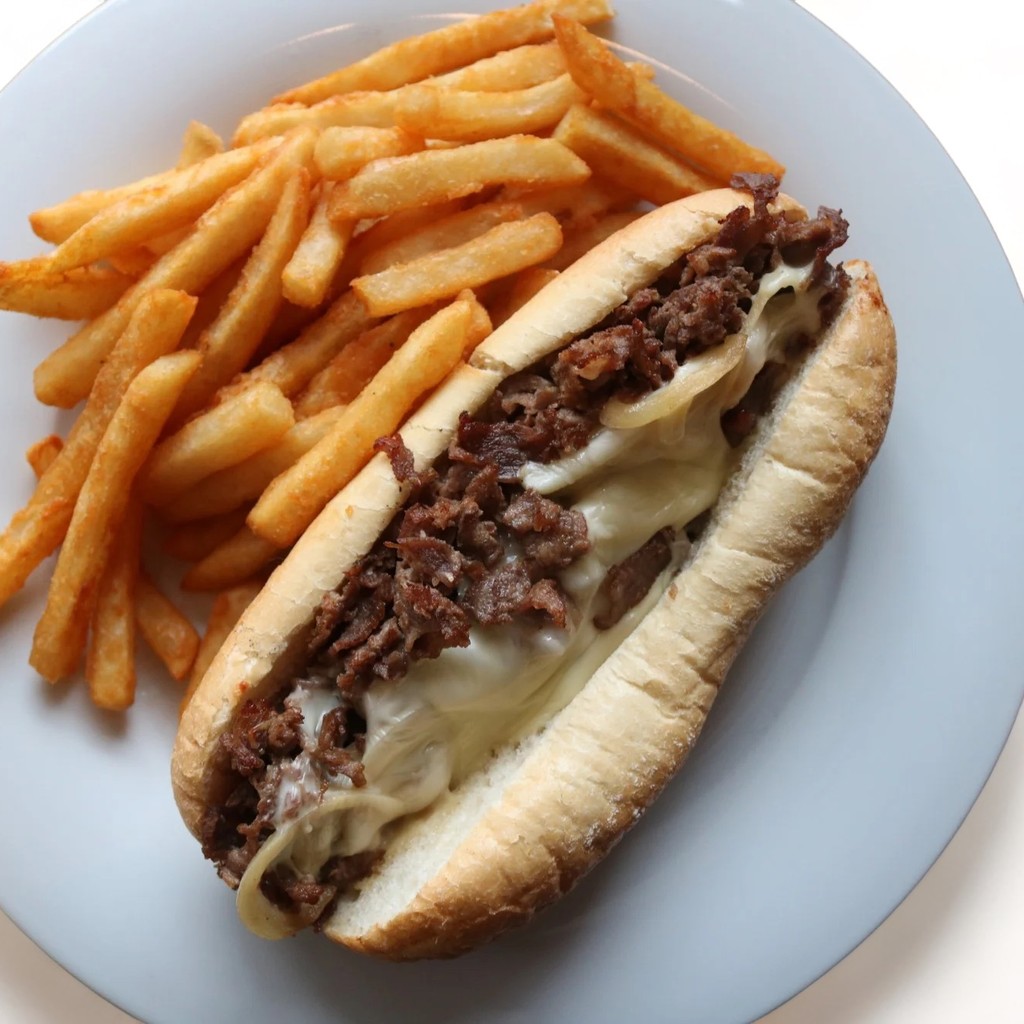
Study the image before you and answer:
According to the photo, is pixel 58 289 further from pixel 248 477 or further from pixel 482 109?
pixel 482 109

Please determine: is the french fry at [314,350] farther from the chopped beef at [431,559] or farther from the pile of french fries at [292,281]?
the chopped beef at [431,559]

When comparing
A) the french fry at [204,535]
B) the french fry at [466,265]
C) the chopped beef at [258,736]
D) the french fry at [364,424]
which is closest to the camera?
the chopped beef at [258,736]

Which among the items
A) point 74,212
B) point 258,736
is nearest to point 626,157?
point 74,212

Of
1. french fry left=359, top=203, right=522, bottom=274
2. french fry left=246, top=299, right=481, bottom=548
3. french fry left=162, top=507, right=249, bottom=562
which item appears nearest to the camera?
french fry left=246, top=299, right=481, bottom=548

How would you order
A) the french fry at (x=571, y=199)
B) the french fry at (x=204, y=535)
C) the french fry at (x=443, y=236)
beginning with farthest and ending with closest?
the french fry at (x=204, y=535) → the french fry at (x=571, y=199) → the french fry at (x=443, y=236)

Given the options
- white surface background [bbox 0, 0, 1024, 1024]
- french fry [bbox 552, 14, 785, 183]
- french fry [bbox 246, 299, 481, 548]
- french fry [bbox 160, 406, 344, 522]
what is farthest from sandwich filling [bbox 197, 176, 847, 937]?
white surface background [bbox 0, 0, 1024, 1024]

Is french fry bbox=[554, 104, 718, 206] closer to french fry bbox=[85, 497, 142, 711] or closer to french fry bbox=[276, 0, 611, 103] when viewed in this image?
french fry bbox=[276, 0, 611, 103]

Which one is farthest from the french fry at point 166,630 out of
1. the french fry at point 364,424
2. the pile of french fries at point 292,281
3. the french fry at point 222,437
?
the french fry at point 364,424
